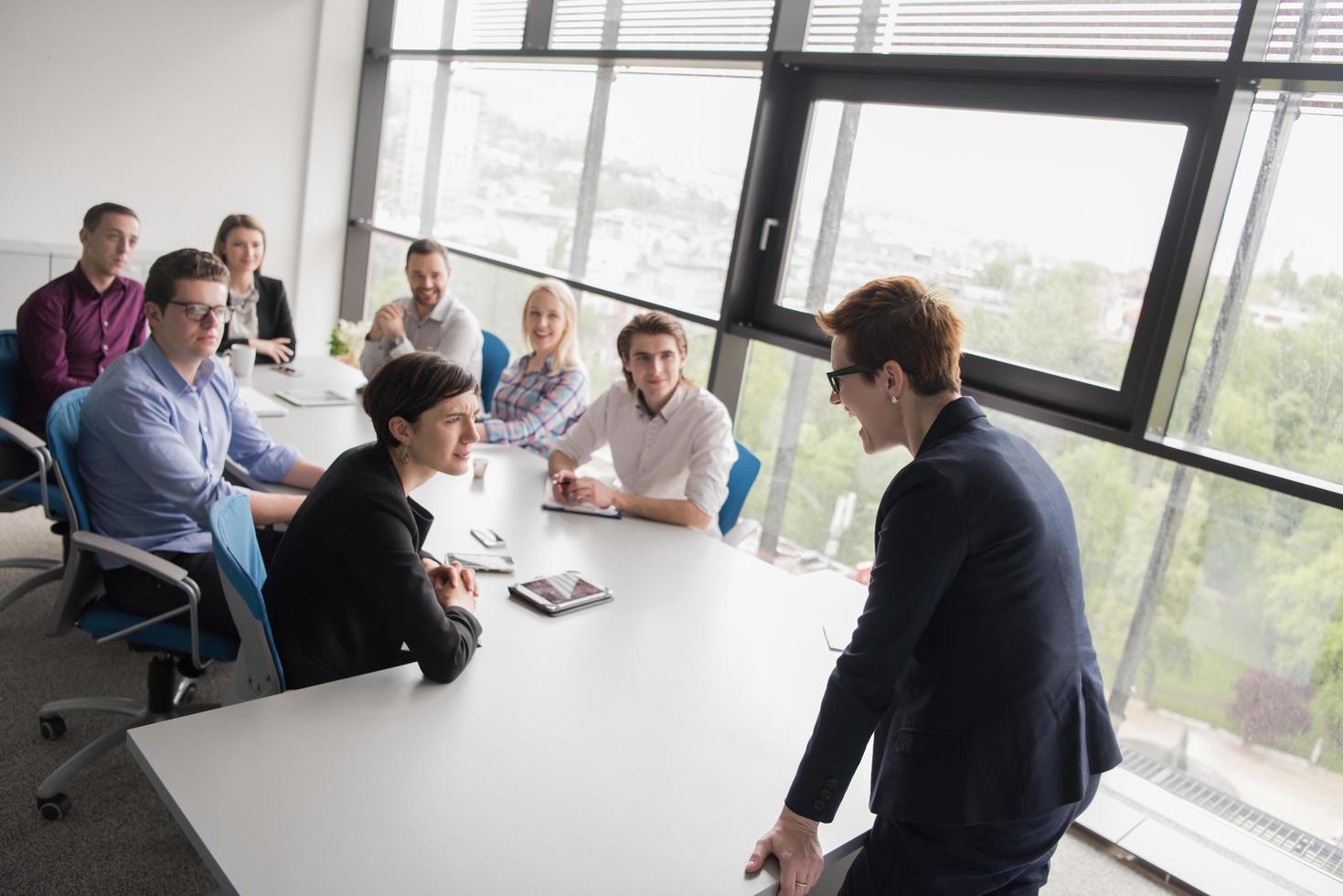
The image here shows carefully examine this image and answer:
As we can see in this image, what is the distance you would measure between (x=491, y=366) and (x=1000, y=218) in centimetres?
244

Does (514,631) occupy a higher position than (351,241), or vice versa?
(351,241)

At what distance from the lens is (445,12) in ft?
20.6

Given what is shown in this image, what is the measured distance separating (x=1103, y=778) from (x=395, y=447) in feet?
8.61

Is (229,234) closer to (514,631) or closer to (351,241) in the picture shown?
(351,241)

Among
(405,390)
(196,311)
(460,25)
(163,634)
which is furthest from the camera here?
(460,25)

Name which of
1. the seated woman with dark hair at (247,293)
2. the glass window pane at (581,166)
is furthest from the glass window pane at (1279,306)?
the seated woman with dark hair at (247,293)

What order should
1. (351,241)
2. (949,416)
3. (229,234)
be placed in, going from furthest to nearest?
(351,241), (229,234), (949,416)

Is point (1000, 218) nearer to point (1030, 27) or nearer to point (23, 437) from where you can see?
point (1030, 27)

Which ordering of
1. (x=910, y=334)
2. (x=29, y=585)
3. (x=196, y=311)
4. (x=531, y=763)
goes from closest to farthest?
(x=910, y=334)
(x=531, y=763)
(x=196, y=311)
(x=29, y=585)

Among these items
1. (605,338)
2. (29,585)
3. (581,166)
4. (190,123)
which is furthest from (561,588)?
(190,123)

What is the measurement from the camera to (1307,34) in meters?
2.77

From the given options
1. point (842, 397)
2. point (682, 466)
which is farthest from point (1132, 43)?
point (842, 397)

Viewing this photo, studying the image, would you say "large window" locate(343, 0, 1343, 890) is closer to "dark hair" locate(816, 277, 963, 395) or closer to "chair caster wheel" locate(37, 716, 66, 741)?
"dark hair" locate(816, 277, 963, 395)

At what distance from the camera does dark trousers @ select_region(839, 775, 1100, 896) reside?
4.78 ft
